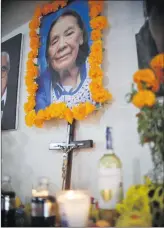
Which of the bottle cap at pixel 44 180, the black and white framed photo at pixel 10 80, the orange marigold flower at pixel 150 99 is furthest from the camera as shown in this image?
the black and white framed photo at pixel 10 80

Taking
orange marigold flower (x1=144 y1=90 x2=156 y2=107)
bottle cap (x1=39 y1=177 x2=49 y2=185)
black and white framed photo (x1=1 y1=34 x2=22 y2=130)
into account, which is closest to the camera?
orange marigold flower (x1=144 y1=90 x2=156 y2=107)

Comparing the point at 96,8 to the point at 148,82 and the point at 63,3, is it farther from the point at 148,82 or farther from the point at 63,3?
the point at 148,82

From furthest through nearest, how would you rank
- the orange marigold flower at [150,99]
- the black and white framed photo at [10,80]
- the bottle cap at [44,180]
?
1. the black and white framed photo at [10,80]
2. the bottle cap at [44,180]
3. the orange marigold flower at [150,99]

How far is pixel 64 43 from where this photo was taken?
1.03 meters

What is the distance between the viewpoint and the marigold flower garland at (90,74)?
3.09 feet

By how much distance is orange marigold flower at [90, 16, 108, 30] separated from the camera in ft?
3.19

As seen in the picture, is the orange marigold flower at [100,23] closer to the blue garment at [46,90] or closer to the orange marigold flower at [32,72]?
the blue garment at [46,90]

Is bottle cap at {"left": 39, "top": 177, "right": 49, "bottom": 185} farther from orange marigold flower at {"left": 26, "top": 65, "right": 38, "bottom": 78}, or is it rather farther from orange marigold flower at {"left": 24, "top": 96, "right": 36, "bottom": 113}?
orange marigold flower at {"left": 26, "top": 65, "right": 38, "bottom": 78}

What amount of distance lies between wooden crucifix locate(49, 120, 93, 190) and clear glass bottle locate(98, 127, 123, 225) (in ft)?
0.26

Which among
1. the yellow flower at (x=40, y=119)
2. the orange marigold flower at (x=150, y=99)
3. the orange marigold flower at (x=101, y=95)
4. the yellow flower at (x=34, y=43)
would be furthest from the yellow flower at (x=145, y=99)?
the yellow flower at (x=34, y=43)

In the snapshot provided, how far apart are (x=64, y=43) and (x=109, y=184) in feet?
1.69

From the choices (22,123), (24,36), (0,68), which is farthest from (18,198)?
(24,36)

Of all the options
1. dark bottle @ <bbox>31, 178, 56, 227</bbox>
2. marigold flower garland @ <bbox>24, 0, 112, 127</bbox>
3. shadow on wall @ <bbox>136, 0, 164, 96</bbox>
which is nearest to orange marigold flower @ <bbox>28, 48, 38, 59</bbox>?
marigold flower garland @ <bbox>24, 0, 112, 127</bbox>

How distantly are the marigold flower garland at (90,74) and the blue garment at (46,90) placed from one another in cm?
2
